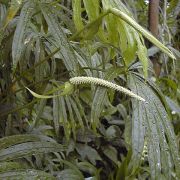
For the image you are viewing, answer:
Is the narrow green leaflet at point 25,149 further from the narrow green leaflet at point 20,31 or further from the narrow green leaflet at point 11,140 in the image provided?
the narrow green leaflet at point 20,31

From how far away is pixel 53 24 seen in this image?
1.77ft

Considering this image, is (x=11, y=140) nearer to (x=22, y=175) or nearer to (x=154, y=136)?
(x=22, y=175)

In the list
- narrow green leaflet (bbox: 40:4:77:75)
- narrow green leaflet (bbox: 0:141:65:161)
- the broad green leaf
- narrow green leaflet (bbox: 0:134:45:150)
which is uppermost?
narrow green leaflet (bbox: 40:4:77:75)

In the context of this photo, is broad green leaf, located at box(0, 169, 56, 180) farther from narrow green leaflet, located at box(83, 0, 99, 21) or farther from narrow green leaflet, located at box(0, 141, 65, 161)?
narrow green leaflet, located at box(83, 0, 99, 21)

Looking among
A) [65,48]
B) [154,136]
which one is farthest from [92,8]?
[154,136]

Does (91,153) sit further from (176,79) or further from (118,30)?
(118,30)

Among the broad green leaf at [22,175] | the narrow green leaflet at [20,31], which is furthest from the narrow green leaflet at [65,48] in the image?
the broad green leaf at [22,175]

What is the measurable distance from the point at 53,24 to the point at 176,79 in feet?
2.78

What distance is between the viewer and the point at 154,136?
0.53m

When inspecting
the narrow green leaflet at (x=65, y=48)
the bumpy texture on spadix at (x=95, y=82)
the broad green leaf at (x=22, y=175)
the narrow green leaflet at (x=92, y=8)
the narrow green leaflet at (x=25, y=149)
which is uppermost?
the narrow green leaflet at (x=92, y=8)

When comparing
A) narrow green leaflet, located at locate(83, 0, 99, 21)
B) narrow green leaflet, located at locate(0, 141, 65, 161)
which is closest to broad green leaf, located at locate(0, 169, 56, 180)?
narrow green leaflet, located at locate(0, 141, 65, 161)

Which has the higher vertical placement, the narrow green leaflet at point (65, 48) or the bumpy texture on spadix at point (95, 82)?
the narrow green leaflet at point (65, 48)

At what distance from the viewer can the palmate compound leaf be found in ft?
1.72

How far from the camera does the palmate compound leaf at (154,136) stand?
0.52 meters
